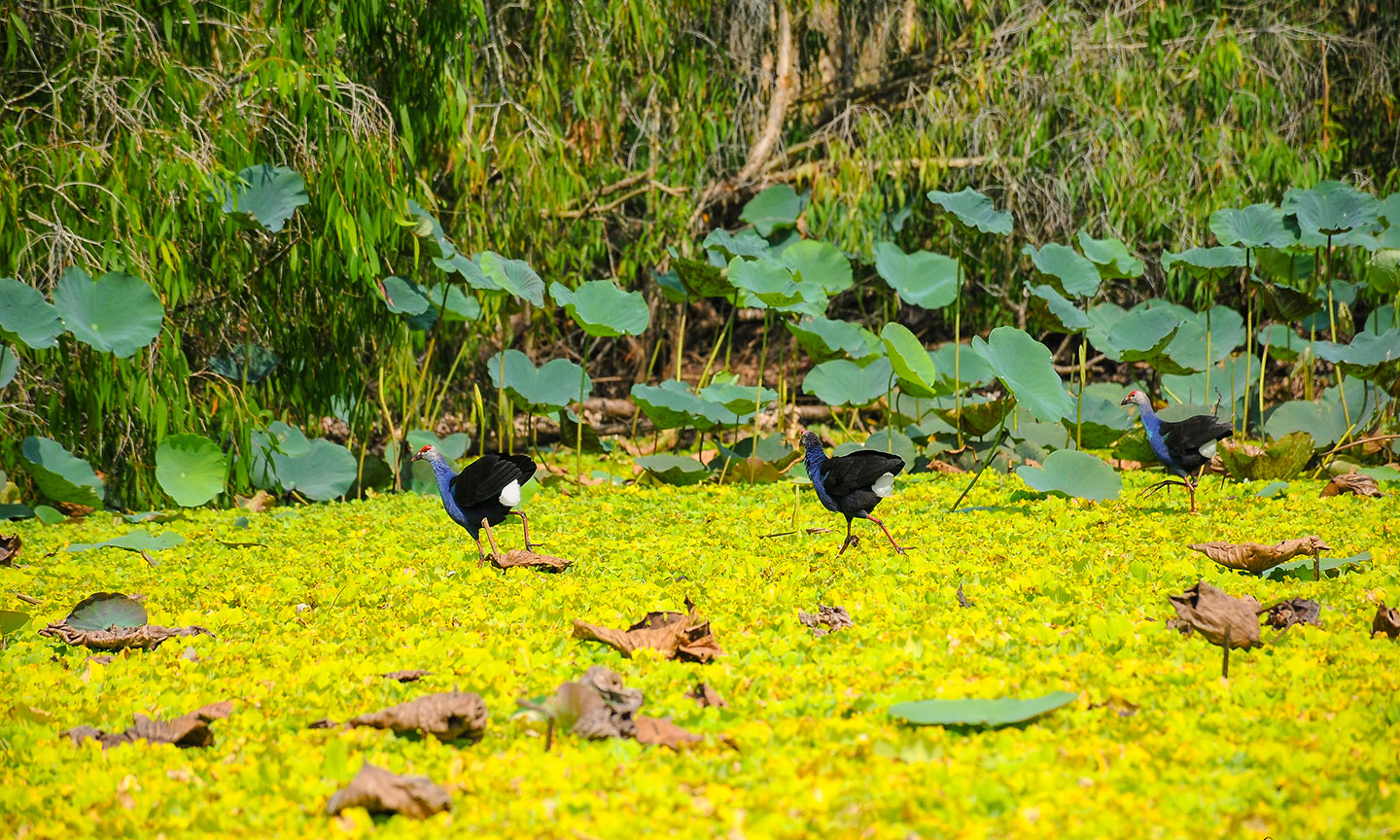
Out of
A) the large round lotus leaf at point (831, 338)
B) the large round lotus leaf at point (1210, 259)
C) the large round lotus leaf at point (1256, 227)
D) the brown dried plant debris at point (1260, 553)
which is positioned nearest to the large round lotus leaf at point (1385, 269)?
the large round lotus leaf at point (1256, 227)

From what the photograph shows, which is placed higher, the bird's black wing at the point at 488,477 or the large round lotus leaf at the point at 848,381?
the bird's black wing at the point at 488,477

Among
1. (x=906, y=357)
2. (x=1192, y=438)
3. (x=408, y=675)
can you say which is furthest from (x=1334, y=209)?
(x=408, y=675)

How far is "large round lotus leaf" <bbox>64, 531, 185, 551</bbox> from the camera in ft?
14.6

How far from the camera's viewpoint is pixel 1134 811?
5.70 feet

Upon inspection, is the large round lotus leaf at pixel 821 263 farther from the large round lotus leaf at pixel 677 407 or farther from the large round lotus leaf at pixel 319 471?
the large round lotus leaf at pixel 319 471

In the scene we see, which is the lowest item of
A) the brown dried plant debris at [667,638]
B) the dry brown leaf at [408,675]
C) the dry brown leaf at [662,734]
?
the brown dried plant debris at [667,638]

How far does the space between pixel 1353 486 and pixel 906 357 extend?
207cm

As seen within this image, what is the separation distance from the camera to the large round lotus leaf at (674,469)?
6012 millimetres

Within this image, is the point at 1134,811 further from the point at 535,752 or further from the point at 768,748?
the point at 535,752

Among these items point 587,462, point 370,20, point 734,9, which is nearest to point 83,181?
point 370,20

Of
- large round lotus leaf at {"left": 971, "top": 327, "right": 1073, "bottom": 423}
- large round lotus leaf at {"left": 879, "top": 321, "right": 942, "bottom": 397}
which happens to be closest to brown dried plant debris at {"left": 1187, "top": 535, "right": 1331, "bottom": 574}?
large round lotus leaf at {"left": 971, "top": 327, "right": 1073, "bottom": 423}

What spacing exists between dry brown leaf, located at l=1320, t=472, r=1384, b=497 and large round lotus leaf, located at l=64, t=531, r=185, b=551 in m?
5.06

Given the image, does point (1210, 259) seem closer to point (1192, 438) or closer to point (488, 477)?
point (1192, 438)

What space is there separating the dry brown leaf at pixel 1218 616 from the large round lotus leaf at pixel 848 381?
3.72m
